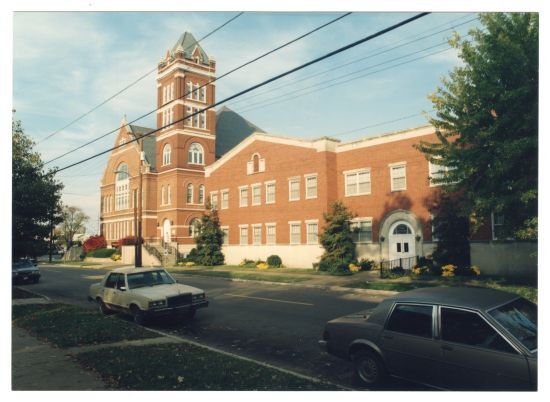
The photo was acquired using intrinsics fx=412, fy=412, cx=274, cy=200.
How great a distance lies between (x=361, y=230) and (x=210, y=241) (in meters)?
15.6

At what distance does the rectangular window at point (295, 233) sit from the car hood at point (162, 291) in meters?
20.4

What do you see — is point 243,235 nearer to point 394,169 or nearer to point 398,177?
point 394,169

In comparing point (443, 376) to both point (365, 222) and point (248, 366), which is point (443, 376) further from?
point (365, 222)

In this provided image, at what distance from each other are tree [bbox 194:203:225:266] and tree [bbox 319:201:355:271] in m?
13.1

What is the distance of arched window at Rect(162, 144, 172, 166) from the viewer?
4969 cm

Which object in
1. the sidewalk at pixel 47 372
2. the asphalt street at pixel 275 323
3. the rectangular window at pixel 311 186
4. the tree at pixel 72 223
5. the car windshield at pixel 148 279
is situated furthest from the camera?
the tree at pixel 72 223

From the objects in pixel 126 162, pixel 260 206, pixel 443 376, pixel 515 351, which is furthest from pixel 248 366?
pixel 126 162

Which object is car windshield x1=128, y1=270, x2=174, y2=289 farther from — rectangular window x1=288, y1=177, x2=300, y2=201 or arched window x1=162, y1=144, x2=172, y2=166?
arched window x1=162, y1=144, x2=172, y2=166

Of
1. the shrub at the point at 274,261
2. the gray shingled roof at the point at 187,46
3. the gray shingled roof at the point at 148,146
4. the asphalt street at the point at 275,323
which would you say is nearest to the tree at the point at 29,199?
the asphalt street at the point at 275,323

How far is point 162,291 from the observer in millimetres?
12375

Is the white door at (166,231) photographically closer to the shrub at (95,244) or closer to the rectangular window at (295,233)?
the shrub at (95,244)

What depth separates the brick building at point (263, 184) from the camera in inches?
1079

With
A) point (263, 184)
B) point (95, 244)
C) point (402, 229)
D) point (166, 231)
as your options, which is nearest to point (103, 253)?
point (95, 244)

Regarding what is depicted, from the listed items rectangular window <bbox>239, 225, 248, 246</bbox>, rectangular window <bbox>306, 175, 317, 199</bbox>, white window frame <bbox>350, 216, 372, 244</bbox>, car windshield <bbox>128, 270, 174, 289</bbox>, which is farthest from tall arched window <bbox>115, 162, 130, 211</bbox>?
car windshield <bbox>128, 270, 174, 289</bbox>
